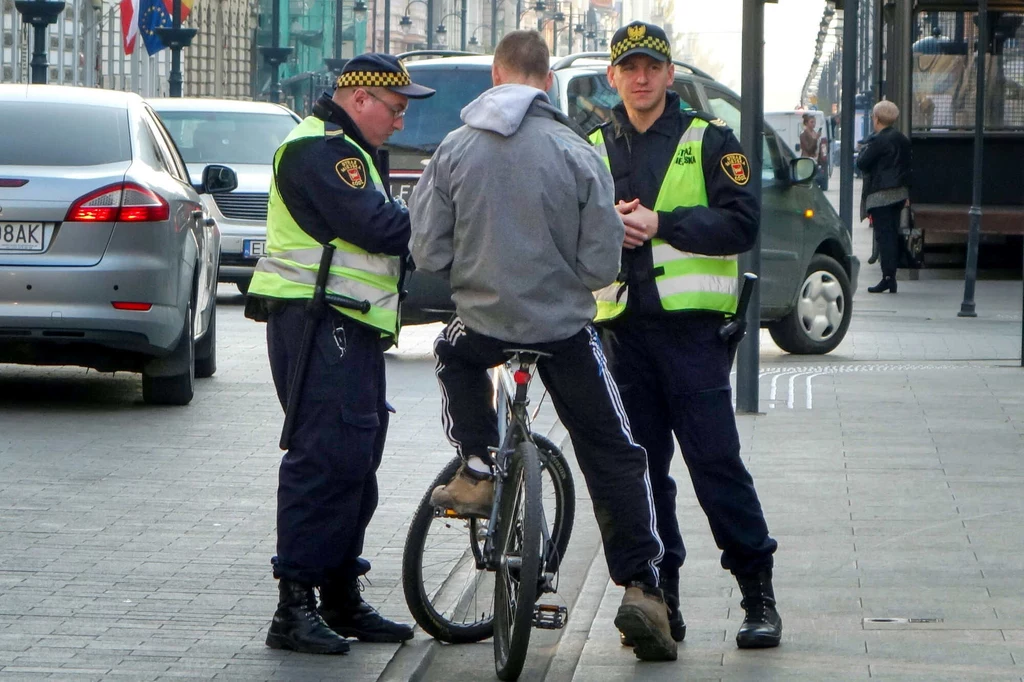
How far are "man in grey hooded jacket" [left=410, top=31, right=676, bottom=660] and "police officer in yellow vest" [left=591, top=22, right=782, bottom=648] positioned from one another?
9.5 inches

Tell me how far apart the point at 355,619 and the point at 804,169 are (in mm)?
7255

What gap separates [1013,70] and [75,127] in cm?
1458

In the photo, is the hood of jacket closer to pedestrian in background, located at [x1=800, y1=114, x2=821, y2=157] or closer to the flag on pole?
the flag on pole

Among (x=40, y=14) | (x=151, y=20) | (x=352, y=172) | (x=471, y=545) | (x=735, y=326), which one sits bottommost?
(x=471, y=545)

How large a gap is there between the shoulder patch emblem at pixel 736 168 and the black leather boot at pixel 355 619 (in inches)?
61.5

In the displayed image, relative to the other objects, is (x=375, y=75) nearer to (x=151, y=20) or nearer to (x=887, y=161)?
(x=887, y=161)

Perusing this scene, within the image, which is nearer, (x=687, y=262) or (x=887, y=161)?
(x=687, y=262)

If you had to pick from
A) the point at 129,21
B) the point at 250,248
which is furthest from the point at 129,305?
the point at 129,21

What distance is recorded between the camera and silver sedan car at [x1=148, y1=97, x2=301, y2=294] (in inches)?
671

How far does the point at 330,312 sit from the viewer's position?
5363 mm

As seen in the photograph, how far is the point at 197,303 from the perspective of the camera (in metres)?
10.7

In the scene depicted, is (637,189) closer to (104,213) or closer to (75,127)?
(104,213)

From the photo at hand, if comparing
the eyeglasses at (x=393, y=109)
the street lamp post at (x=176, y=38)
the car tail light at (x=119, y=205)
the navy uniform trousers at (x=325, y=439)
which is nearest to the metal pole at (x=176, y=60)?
the street lamp post at (x=176, y=38)

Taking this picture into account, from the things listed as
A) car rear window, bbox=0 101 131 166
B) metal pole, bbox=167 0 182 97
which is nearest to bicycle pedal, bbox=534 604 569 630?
car rear window, bbox=0 101 131 166
